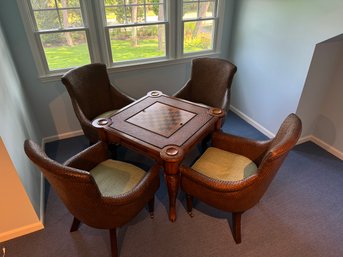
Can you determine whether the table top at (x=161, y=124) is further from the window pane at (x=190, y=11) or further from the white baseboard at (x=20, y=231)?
the window pane at (x=190, y=11)

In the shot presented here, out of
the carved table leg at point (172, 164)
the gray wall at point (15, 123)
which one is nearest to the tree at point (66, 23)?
the gray wall at point (15, 123)

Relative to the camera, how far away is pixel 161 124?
72.9 inches

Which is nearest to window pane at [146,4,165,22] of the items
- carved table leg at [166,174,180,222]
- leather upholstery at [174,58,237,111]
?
leather upholstery at [174,58,237,111]

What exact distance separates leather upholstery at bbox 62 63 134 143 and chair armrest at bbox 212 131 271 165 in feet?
3.66

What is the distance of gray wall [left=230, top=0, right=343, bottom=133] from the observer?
2.07 m

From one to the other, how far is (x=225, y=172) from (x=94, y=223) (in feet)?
3.17

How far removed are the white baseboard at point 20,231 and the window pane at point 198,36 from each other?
2543 mm

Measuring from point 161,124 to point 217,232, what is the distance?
3.15ft

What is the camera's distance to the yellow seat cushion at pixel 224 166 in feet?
5.56

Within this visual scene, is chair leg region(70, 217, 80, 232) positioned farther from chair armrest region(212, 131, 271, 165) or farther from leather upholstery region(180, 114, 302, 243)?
chair armrest region(212, 131, 271, 165)

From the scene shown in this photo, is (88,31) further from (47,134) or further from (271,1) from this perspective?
(271,1)

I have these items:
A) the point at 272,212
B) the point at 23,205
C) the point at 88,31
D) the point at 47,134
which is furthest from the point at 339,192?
the point at 47,134

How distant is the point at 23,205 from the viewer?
1.69m

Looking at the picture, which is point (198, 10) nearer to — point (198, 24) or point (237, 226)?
point (198, 24)
